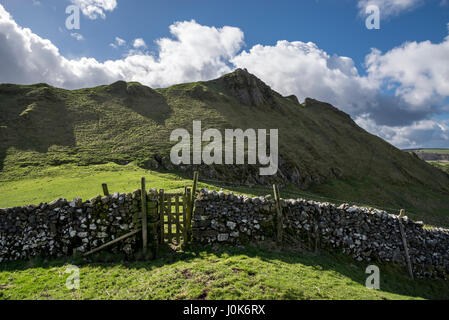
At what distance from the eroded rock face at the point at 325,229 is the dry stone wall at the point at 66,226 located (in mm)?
3219

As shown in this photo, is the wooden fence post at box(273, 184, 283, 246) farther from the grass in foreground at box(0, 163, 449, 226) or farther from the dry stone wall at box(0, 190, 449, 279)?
the grass in foreground at box(0, 163, 449, 226)

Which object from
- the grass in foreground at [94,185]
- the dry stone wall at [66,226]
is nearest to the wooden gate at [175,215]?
the dry stone wall at [66,226]

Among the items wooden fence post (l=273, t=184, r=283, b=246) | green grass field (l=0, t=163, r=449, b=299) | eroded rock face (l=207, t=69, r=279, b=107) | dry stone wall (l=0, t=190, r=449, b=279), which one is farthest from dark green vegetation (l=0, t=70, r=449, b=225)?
wooden fence post (l=273, t=184, r=283, b=246)

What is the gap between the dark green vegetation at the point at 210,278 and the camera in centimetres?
747

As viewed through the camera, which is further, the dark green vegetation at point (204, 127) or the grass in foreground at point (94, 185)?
the dark green vegetation at point (204, 127)

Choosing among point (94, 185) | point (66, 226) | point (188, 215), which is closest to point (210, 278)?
point (188, 215)

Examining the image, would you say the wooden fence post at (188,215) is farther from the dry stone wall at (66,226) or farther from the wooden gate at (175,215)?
the dry stone wall at (66,226)

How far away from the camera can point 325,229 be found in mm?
12602

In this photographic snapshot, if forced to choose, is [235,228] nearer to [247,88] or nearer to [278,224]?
[278,224]

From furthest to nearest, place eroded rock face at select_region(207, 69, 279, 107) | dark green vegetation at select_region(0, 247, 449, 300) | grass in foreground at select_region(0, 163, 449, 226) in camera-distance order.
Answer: eroded rock face at select_region(207, 69, 279, 107)
grass in foreground at select_region(0, 163, 449, 226)
dark green vegetation at select_region(0, 247, 449, 300)

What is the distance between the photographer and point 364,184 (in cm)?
5219

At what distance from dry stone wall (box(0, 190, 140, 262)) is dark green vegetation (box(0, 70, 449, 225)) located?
753 inches

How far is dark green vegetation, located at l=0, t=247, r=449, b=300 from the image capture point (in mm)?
7473
